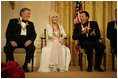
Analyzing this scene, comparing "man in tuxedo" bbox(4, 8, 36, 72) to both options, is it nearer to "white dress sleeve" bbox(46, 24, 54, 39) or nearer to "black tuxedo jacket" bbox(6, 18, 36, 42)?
"black tuxedo jacket" bbox(6, 18, 36, 42)

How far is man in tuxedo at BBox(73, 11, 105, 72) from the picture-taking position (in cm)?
406

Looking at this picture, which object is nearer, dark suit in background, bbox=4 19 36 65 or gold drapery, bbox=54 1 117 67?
dark suit in background, bbox=4 19 36 65

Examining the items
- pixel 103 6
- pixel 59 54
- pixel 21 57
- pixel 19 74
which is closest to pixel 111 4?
pixel 103 6

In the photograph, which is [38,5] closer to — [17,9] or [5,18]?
[17,9]

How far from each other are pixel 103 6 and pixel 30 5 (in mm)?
2298

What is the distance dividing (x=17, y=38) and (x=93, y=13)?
2456 millimetres

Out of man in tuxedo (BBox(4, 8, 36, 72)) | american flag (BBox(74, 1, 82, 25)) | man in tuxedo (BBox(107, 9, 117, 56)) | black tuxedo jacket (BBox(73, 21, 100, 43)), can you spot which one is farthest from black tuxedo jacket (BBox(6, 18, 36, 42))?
man in tuxedo (BBox(107, 9, 117, 56))

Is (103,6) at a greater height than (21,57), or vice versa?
(103,6)

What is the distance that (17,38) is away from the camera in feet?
13.5

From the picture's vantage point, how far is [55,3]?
591cm

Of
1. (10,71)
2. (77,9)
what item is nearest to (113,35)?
(77,9)

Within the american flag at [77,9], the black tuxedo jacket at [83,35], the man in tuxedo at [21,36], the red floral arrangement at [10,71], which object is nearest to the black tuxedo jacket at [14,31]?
the man in tuxedo at [21,36]

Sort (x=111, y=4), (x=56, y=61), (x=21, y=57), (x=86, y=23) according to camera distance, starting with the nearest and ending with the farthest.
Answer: (x=56, y=61)
(x=86, y=23)
(x=111, y=4)
(x=21, y=57)

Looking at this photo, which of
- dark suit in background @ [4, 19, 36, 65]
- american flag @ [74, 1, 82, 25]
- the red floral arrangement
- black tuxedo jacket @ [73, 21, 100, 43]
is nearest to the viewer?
the red floral arrangement
